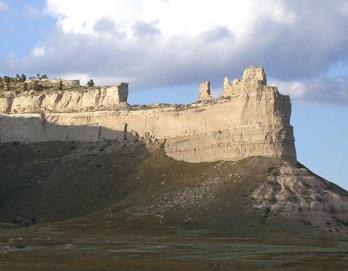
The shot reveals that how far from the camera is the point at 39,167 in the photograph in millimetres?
138625

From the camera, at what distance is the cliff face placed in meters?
121

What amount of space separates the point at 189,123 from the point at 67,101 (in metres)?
28.2

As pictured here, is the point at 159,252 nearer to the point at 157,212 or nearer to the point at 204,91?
the point at 157,212

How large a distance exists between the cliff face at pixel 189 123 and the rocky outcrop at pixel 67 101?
0.53ft

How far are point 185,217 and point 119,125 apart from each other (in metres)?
33.3

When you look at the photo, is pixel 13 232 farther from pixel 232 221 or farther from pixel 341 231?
pixel 341 231

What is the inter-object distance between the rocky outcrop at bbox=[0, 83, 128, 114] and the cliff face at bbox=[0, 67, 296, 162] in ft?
0.53

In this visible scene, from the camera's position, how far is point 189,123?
13088 centimetres

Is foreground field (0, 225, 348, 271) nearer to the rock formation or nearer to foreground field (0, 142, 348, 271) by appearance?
foreground field (0, 142, 348, 271)

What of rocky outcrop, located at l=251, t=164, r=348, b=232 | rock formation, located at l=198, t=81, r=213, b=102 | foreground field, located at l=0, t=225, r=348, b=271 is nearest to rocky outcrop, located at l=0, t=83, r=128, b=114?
rock formation, located at l=198, t=81, r=213, b=102

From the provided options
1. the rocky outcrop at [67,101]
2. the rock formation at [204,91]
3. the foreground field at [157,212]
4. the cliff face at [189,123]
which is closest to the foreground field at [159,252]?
the foreground field at [157,212]

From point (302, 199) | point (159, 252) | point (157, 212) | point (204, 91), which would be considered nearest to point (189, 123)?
point (204, 91)

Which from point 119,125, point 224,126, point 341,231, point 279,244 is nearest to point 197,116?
point 224,126

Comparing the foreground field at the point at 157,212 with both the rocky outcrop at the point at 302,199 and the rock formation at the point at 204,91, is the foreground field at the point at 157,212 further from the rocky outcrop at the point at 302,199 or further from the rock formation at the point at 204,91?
the rock formation at the point at 204,91
